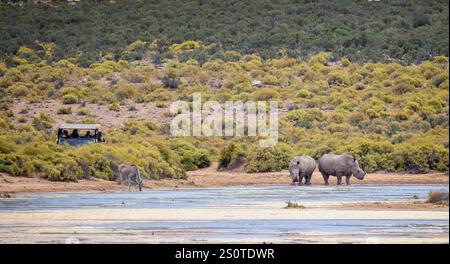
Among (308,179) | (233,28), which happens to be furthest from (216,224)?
(233,28)

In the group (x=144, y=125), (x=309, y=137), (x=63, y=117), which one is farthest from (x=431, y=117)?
(x=63, y=117)

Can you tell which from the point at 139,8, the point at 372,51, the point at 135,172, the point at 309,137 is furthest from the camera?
the point at 139,8

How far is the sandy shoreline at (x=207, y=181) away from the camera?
1469 inches

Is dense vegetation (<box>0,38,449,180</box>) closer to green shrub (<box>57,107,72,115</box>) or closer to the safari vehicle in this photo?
green shrub (<box>57,107,72,115</box>)

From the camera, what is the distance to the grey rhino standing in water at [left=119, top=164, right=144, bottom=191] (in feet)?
123

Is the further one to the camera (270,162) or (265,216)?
(270,162)

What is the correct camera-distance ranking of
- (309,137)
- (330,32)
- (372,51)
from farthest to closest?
(330,32) → (372,51) → (309,137)

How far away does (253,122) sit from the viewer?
61.9 metres

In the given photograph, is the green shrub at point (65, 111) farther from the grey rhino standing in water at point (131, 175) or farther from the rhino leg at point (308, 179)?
the grey rhino standing in water at point (131, 175)

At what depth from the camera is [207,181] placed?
43.8 m

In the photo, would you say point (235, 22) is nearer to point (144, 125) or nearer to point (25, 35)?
point (25, 35)

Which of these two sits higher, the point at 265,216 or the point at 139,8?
the point at 139,8

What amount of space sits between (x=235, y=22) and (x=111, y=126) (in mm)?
33086

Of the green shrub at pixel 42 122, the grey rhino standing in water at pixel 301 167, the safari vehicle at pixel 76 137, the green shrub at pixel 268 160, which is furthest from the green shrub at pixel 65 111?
the grey rhino standing in water at pixel 301 167
